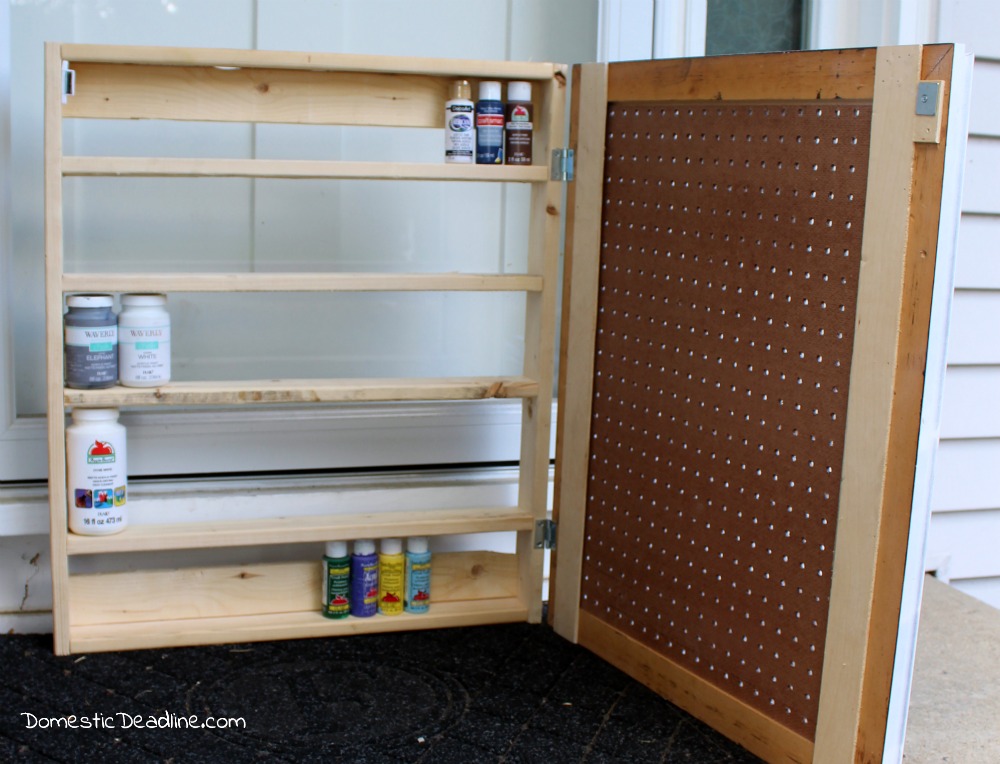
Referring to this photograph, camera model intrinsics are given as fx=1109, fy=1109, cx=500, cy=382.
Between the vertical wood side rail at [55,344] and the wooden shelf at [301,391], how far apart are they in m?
0.05

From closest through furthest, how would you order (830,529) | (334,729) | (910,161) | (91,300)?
1. (910,161)
2. (830,529)
3. (334,729)
4. (91,300)

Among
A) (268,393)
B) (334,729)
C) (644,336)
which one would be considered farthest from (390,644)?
(644,336)

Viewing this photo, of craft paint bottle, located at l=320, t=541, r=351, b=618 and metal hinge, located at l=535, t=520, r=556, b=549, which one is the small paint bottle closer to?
craft paint bottle, located at l=320, t=541, r=351, b=618

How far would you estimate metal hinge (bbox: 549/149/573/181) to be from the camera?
6.84 feet

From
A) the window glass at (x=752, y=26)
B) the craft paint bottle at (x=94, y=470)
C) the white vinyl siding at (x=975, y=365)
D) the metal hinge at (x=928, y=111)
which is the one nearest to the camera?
the metal hinge at (x=928, y=111)

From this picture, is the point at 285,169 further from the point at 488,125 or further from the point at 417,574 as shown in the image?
the point at 417,574

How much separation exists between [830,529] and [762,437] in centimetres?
18

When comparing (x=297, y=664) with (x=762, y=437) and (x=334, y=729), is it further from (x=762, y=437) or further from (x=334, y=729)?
(x=762, y=437)

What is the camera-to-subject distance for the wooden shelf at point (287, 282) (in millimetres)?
1932

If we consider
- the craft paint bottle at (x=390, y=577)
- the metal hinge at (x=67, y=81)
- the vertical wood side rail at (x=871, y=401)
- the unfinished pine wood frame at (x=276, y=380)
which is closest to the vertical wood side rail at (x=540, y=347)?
the unfinished pine wood frame at (x=276, y=380)

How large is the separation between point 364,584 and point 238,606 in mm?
252

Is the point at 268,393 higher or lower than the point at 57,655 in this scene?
higher

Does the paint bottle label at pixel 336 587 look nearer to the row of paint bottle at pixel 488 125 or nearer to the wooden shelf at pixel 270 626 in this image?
the wooden shelf at pixel 270 626

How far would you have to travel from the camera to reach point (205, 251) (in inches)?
86.9
